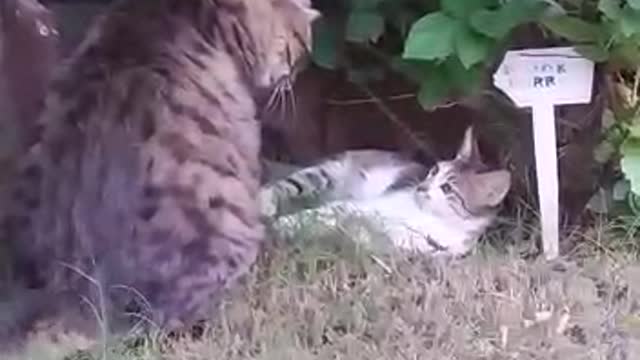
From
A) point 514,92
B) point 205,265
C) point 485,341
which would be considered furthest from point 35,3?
point 485,341

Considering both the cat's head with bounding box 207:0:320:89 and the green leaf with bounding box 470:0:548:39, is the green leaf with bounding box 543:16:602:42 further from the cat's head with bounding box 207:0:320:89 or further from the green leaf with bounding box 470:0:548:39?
the cat's head with bounding box 207:0:320:89

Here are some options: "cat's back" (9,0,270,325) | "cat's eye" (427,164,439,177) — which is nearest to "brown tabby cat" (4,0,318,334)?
"cat's back" (9,0,270,325)

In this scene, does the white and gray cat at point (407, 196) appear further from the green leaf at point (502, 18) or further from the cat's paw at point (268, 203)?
the green leaf at point (502, 18)

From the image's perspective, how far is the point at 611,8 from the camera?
118 inches

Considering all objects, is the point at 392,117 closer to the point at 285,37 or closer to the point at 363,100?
the point at 363,100

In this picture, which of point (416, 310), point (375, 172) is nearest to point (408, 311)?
point (416, 310)

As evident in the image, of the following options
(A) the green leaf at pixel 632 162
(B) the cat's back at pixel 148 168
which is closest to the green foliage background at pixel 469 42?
(A) the green leaf at pixel 632 162

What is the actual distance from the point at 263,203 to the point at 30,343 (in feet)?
2.29

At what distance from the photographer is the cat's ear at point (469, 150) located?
11.2 ft

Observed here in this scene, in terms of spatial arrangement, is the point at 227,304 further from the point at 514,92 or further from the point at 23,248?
the point at 514,92

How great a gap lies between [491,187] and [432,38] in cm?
47

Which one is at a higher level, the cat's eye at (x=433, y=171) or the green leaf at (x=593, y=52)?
the green leaf at (x=593, y=52)

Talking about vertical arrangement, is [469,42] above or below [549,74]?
above

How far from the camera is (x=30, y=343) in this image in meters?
2.71
